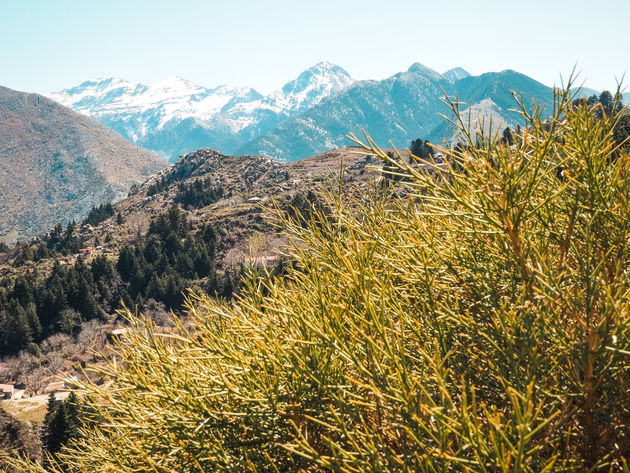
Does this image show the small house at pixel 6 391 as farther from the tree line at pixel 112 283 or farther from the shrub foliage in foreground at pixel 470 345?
the shrub foliage in foreground at pixel 470 345

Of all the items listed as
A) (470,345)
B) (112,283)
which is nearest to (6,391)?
(112,283)

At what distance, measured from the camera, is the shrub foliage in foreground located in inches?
65.9

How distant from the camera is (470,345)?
2068 millimetres

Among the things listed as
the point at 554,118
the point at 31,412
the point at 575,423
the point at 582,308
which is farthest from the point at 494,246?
the point at 31,412

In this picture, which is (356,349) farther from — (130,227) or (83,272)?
(130,227)

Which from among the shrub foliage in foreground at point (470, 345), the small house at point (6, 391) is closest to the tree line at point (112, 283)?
the small house at point (6, 391)

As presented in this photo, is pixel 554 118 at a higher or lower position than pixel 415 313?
higher

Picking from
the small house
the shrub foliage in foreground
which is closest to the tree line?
the small house

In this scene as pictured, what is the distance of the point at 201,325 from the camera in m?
2.81

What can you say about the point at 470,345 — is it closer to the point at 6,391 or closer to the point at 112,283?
the point at 6,391

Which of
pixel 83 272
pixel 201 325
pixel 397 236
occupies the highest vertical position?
pixel 397 236

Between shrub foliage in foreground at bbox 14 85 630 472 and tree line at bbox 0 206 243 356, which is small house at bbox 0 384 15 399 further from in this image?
shrub foliage in foreground at bbox 14 85 630 472

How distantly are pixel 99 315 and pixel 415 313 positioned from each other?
270ft

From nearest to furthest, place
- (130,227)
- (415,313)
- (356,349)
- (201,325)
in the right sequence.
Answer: (356,349)
(415,313)
(201,325)
(130,227)
